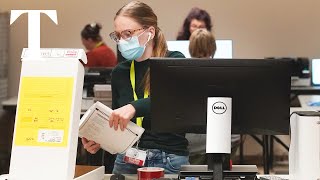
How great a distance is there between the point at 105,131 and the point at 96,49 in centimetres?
372

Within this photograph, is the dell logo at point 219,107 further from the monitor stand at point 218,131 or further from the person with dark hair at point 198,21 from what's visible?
the person with dark hair at point 198,21

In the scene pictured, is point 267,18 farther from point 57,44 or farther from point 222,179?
point 222,179

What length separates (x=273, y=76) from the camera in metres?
1.66

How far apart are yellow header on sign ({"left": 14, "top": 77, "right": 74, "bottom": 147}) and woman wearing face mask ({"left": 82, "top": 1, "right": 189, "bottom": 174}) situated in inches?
14.3

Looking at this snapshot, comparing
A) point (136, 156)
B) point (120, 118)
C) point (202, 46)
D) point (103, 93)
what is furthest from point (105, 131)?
point (103, 93)

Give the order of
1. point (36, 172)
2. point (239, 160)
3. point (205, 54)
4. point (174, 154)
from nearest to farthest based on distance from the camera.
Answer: point (36, 172)
point (174, 154)
point (205, 54)
point (239, 160)

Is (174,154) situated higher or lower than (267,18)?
lower

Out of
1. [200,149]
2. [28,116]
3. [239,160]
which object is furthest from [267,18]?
[28,116]

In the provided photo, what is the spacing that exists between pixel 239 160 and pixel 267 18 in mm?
1661

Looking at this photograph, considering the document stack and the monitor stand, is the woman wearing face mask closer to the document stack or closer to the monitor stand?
the monitor stand

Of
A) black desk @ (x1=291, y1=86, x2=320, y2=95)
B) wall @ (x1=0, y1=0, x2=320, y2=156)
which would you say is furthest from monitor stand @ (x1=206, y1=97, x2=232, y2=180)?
wall @ (x1=0, y1=0, x2=320, y2=156)

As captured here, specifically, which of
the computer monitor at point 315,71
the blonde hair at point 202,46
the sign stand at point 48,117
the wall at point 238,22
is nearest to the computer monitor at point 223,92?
the sign stand at point 48,117

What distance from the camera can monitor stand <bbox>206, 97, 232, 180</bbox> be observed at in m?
1.61

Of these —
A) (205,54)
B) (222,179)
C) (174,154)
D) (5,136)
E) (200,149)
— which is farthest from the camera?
(5,136)
